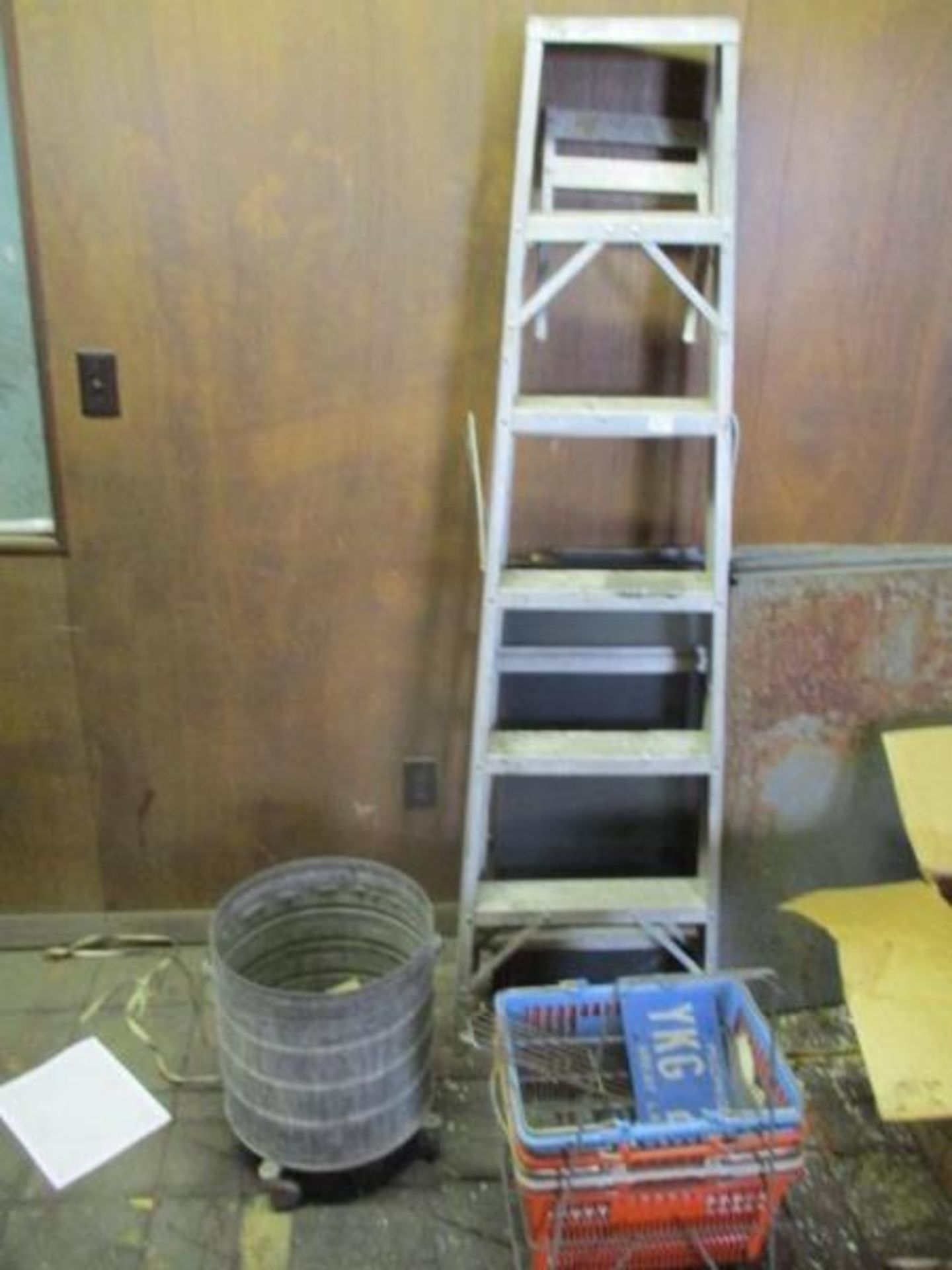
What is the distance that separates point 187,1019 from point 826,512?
150 centimetres

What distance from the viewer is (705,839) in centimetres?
178

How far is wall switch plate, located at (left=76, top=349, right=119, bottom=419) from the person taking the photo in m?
1.69

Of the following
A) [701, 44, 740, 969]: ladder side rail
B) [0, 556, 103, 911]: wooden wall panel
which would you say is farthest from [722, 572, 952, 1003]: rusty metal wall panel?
[0, 556, 103, 911]: wooden wall panel

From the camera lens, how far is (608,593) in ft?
5.33

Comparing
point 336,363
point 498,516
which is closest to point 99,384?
point 336,363

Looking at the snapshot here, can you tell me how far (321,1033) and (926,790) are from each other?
1.04 m

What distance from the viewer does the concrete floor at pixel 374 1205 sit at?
4.78ft

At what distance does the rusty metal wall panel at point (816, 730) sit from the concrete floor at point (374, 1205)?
0.29 metres

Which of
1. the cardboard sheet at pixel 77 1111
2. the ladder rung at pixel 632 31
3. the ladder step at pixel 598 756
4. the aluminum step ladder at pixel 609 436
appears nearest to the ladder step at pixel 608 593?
the aluminum step ladder at pixel 609 436

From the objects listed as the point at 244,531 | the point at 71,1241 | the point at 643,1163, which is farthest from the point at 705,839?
the point at 71,1241

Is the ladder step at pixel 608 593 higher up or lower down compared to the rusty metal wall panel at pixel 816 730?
higher up

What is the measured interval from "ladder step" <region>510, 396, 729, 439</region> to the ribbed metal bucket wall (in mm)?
757

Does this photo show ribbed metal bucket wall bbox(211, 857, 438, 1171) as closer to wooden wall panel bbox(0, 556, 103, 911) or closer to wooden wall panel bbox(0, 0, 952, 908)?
wooden wall panel bbox(0, 0, 952, 908)

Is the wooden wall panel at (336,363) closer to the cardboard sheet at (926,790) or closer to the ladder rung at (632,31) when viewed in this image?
the ladder rung at (632,31)
